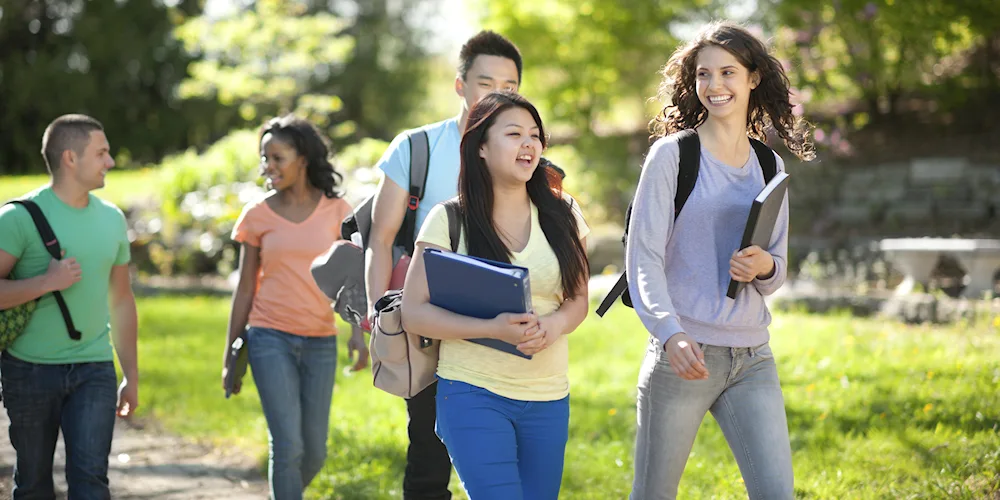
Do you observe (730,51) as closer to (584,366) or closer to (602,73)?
(584,366)

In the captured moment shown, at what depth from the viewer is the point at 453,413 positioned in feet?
11.5

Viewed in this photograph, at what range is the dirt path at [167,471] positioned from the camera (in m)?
6.30

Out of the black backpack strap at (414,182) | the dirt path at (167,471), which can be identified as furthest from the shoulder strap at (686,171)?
the dirt path at (167,471)

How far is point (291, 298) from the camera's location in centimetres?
521

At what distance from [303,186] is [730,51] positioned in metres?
2.58

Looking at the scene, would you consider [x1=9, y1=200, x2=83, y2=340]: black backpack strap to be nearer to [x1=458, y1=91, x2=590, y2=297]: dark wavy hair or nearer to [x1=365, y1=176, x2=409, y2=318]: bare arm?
[x1=365, y1=176, x2=409, y2=318]: bare arm

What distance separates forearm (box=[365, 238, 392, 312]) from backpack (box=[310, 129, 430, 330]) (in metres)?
0.14

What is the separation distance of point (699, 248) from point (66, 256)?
269 cm

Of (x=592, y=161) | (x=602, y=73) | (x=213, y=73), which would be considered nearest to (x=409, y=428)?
(x=213, y=73)

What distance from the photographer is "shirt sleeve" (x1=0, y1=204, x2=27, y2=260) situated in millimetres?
4449

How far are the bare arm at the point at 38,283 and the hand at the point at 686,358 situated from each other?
2.56 meters

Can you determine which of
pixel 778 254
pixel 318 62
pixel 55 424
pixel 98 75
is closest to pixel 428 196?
pixel 778 254

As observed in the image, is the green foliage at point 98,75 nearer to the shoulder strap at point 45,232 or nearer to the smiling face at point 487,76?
the shoulder strap at point 45,232

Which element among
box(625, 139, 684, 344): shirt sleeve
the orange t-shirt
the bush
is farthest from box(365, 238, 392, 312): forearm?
the bush
